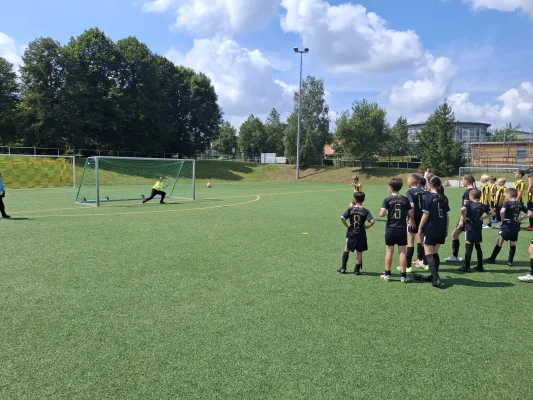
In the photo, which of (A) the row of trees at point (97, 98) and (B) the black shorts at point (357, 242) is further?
(A) the row of trees at point (97, 98)

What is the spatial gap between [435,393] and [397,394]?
35 centimetres

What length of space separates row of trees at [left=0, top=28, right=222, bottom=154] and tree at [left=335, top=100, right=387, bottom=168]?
82.1 ft

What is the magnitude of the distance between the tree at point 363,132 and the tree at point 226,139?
140 ft

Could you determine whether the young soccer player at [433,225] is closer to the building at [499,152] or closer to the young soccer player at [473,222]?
the young soccer player at [473,222]

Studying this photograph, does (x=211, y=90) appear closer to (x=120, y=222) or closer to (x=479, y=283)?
(x=120, y=222)

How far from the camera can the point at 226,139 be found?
90.8 m

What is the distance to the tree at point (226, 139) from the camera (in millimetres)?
90500

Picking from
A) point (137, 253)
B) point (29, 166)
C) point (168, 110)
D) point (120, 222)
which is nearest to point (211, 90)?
point (168, 110)

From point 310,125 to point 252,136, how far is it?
92.8 feet

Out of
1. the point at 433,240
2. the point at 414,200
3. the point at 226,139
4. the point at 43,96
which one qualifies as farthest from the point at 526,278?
the point at 226,139

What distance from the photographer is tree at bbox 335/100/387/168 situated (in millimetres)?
51875

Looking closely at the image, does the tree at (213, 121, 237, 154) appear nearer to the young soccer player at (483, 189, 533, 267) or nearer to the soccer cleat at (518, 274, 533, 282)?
the young soccer player at (483, 189, 533, 267)

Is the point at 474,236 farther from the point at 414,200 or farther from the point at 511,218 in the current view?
the point at 414,200

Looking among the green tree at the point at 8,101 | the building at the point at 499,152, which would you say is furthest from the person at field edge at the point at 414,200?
the building at the point at 499,152
